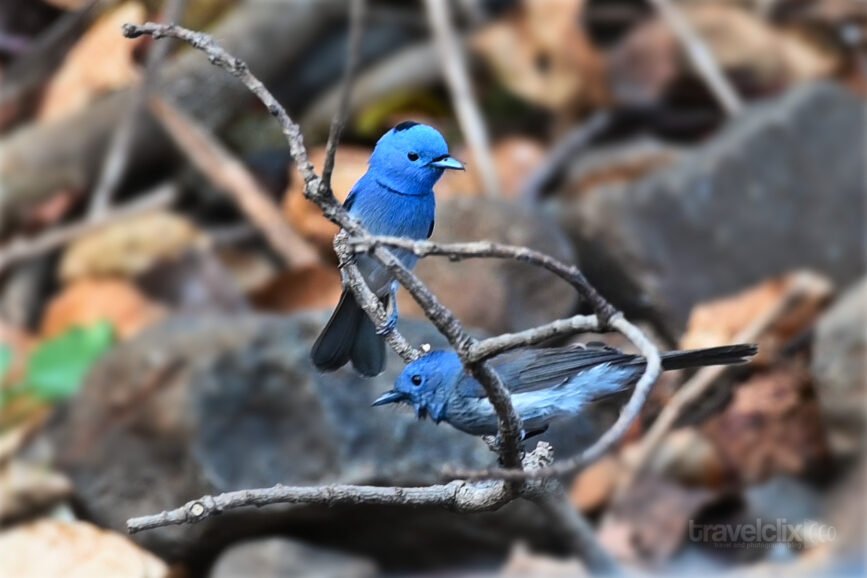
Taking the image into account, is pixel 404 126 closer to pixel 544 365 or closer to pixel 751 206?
pixel 544 365

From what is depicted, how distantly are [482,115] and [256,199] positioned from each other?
4.54ft

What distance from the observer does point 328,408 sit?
427cm

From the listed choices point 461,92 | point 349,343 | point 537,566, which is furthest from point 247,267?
point 349,343

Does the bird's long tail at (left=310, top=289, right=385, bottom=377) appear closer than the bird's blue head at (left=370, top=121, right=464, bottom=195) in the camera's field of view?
No

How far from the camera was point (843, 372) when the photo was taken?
4.93 meters

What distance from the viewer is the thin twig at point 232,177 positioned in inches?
208

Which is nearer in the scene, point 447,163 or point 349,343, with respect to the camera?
point 447,163

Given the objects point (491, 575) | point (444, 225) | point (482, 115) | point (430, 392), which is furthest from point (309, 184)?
point (482, 115)

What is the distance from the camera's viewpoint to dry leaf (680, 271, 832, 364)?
4.32 m

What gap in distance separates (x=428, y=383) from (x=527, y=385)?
15 centimetres

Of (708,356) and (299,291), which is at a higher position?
(708,356)

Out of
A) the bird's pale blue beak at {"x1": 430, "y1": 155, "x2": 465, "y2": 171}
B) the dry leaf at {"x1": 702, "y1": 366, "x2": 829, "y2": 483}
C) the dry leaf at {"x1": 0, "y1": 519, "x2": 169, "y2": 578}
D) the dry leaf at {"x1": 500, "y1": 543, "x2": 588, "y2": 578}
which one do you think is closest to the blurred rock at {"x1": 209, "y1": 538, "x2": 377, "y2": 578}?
the dry leaf at {"x1": 500, "y1": 543, "x2": 588, "y2": 578}

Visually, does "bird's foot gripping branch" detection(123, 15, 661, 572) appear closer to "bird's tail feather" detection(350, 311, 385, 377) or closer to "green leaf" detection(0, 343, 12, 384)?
"bird's tail feather" detection(350, 311, 385, 377)

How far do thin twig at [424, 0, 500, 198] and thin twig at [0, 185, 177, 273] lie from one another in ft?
4.92
